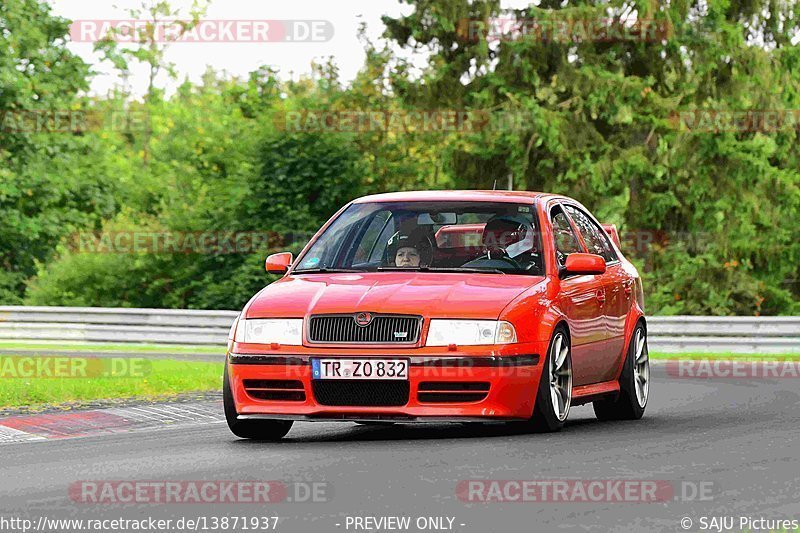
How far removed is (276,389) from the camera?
10750mm

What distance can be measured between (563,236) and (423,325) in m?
2.38

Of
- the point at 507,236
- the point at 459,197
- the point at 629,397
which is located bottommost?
the point at 629,397

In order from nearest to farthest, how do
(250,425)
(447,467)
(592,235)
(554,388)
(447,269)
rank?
1. (447,467)
2. (554,388)
3. (250,425)
4. (447,269)
5. (592,235)

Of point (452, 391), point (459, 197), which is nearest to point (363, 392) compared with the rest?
point (452, 391)

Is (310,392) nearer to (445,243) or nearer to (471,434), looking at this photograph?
(471,434)

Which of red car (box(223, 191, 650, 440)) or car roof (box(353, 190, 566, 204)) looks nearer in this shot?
red car (box(223, 191, 650, 440))

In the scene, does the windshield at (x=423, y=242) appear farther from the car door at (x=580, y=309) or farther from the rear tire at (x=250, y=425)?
the rear tire at (x=250, y=425)

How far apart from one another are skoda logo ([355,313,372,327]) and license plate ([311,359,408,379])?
23 centimetres

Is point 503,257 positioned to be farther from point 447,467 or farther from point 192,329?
point 192,329

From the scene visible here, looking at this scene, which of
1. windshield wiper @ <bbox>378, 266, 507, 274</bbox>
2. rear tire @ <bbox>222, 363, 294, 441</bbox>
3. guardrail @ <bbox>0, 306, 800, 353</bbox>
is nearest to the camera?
rear tire @ <bbox>222, 363, 294, 441</bbox>

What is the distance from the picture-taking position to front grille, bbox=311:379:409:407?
413 inches

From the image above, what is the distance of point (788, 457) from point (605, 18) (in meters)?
29.5

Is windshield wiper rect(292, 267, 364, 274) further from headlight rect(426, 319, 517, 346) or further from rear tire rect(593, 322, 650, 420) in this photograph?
rear tire rect(593, 322, 650, 420)

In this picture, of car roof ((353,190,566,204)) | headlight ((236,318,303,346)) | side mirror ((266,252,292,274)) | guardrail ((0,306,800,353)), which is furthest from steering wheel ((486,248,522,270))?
guardrail ((0,306,800,353))
